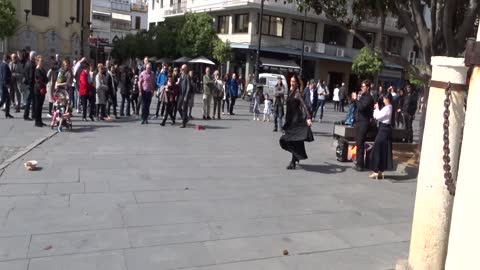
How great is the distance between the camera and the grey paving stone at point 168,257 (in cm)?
454

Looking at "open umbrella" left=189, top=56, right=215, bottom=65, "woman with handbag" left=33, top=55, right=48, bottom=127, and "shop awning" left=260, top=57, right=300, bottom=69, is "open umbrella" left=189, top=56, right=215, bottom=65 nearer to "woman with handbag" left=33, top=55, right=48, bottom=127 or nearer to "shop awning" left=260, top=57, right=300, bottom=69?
"shop awning" left=260, top=57, right=300, bottom=69

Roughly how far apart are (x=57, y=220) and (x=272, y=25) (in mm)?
35862

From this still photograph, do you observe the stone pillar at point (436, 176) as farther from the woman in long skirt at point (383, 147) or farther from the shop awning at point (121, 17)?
the shop awning at point (121, 17)

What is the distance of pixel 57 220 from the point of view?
558 cm

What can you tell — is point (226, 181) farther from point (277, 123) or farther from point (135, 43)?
point (135, 43)

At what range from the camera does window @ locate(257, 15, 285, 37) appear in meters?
39.6

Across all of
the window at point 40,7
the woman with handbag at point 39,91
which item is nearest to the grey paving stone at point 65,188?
the woman with handbag at point 39,91

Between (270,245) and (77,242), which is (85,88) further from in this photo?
(270,245)

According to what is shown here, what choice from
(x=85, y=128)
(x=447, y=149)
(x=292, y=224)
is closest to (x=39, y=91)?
(x=85, y=128)

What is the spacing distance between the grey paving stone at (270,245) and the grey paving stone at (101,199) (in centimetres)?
170

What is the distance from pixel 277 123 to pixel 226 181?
7.92 meters

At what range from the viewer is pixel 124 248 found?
488cm

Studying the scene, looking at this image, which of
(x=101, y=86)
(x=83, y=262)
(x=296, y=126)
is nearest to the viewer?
(x=83, y=262)

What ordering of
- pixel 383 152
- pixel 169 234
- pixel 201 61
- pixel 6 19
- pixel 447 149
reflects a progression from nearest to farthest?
pixel 447 149, pixel 169 234, pixel 383 152, pixel 6 19, pixel 201 61
